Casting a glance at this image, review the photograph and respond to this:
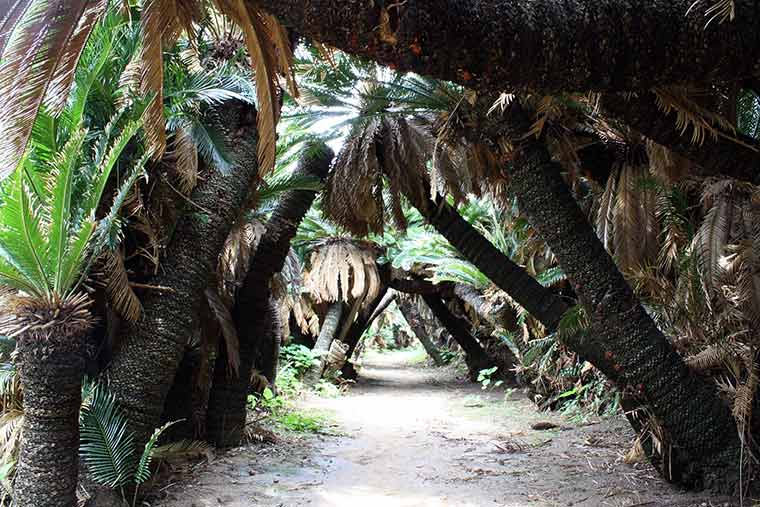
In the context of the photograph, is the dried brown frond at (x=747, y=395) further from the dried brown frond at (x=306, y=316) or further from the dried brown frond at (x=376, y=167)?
the dried brown frond at (x=306, y=316)

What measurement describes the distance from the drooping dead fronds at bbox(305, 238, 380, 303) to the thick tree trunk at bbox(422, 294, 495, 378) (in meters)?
3.38

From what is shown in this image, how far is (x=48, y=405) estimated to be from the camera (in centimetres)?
511

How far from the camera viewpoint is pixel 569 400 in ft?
38.9

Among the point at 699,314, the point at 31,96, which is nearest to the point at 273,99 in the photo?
the point at 31,96

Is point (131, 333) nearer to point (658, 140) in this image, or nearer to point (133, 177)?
point (133, 177)

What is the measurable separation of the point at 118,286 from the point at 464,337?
14448mm

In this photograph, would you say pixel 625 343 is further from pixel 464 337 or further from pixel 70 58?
pixel 464 337

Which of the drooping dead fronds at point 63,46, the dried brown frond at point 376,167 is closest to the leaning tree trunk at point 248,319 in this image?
the dried brown frond at point 376,167

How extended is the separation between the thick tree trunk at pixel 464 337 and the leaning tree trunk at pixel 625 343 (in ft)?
42.1

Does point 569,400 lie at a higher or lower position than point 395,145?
lower

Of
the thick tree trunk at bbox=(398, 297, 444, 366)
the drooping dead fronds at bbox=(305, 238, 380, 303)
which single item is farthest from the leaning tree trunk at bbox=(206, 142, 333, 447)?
the thick tree trunk at bbox=(398, 297, 444, 366)

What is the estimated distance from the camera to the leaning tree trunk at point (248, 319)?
8.66 meters

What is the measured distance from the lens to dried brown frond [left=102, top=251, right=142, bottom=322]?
5848 millimetres

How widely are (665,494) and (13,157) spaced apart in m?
6.15
